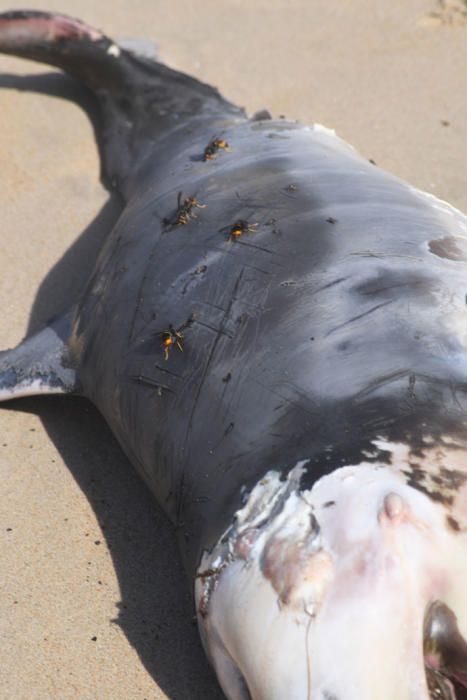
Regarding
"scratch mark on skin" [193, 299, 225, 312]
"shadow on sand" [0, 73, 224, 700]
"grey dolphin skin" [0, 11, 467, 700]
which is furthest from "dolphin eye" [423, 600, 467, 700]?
"scratch mark on skin" [193, 299, 225, 312]

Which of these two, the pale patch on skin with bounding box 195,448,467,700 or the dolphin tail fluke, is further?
the dolphin tail fluke

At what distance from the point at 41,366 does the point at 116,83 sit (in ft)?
5.47

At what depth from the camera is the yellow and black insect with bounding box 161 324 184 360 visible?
233cm

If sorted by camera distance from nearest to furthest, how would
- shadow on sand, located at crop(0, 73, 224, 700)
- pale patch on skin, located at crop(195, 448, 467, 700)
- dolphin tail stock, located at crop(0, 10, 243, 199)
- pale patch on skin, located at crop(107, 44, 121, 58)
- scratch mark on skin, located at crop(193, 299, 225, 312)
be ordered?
pale patch on skin, located at crop(195, 448, 467, 700) < shadow on sand, located at crop(0, 73, 224, 700) < scratch mark on skin, located at crop(193, 299, 225, 312) < dolphin tail stock, located at crop(0, 10, 243, 199) < pale patch on skin, located at crop(107, 44, 121, 58)

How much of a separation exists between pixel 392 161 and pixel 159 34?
5.34 feet

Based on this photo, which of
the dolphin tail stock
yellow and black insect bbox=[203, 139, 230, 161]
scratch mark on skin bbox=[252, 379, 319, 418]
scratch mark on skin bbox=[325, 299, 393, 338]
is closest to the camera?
scratch mark on skin bbox=[252, 379, 319, 418]

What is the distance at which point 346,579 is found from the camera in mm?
1678

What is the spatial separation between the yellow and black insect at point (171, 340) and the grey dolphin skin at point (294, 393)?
12 mm

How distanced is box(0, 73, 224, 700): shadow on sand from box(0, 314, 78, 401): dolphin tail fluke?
0.10 meters

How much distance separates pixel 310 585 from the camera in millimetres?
1693

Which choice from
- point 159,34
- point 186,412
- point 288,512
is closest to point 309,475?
point 288,512

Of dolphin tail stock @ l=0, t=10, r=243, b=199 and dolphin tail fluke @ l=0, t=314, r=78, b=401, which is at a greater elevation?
dolphin tail stock @ l=0, t=10, r=243, b=199

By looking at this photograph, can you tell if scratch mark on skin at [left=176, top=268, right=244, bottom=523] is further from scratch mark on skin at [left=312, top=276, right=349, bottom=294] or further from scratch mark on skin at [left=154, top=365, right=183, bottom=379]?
scratch mark on skin at [left=312, top=276, right=349, bottom=294]

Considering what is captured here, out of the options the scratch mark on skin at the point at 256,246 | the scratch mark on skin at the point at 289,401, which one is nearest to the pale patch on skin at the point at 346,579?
the scratch mark on skin at the point at 289,401
